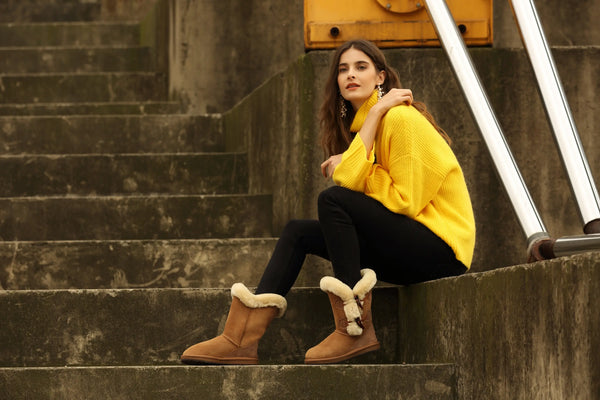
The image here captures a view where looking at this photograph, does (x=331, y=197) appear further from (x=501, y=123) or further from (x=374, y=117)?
(x=501, y=123)

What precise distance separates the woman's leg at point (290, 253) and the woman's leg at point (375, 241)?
14cm

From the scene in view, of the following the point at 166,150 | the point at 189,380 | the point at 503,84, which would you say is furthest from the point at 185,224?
the point at 189,380

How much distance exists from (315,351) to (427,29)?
1.58 meters

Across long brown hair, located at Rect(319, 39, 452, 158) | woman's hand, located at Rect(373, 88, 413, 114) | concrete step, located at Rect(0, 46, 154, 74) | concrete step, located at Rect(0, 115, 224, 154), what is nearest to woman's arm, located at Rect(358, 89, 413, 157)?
woman's hand, located at Rect(373, 88, 413, 114)

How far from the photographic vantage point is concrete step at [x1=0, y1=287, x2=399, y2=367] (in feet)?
11.3

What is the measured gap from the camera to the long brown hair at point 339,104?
3.52m

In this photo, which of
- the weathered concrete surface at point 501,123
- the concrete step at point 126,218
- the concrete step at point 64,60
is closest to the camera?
the weathered concrete surface at point 501,123

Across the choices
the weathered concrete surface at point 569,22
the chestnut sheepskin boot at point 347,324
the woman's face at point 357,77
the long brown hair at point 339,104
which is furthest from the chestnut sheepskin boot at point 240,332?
the weathered concrete surface at point 569,22

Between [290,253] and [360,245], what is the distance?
0.20m

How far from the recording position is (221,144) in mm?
5543

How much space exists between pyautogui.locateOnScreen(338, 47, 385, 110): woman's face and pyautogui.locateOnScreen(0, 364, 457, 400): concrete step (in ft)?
3.10

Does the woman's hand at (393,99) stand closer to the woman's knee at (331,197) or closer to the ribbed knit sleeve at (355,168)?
the ribbed knit sleeve at (355,168)

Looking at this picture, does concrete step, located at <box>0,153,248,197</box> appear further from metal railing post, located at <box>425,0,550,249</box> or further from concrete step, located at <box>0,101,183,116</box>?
metal railing post, located at <box>425,0,550,249</box>

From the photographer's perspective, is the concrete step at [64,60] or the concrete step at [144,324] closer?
the concrete step at [144,324]
